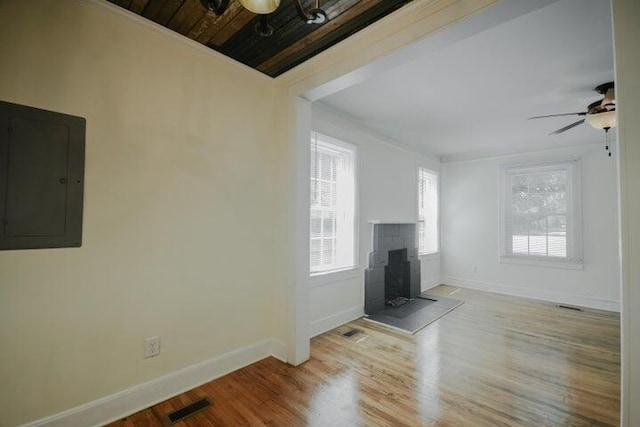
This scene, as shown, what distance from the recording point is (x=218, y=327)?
241 cm

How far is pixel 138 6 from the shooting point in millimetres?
1899

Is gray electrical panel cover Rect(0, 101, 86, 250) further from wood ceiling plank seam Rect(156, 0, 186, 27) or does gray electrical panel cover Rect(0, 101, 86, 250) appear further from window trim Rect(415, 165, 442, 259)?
window trim Rect(415, 165, 442, 259)

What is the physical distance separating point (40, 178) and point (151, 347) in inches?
50.1

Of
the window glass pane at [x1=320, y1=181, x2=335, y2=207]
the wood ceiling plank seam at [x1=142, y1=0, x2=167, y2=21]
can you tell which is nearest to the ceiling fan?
the window glass pane at [x1=320, y1=181, x2=335, y2=207]

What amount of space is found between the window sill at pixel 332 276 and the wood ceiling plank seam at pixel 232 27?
2401mm

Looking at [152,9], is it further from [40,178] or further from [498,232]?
[498,232]

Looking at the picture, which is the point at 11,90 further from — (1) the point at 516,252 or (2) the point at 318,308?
(1) the point at 516,252

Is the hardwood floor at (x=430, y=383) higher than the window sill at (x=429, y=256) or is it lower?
lower

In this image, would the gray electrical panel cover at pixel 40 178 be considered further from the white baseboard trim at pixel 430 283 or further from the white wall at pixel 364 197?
the white baseboard trim at pixel 430 283

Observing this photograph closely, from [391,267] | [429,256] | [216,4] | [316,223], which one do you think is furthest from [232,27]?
[429,256]

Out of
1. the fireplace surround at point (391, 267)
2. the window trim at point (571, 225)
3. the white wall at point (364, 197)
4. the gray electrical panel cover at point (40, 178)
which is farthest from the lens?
the window trim at point (571, 225)

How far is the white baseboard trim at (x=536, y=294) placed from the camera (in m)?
4.49

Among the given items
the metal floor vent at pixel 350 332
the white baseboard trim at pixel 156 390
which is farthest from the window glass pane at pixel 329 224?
the white baseboard trim at pixel 156 390

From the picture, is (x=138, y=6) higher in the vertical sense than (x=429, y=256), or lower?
higher
